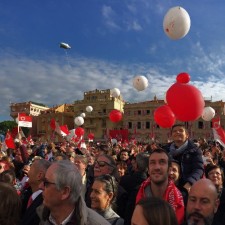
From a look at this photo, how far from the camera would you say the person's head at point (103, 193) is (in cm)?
320

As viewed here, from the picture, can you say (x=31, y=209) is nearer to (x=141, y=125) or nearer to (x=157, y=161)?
(x=157, y=161)

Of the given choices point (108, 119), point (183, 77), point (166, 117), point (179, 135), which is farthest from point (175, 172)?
point (108, 119)

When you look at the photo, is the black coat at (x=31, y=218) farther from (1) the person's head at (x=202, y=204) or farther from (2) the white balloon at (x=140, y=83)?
(2) the white balloon at (x=140, y=83)

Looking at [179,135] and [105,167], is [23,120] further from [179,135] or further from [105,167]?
[179,135]

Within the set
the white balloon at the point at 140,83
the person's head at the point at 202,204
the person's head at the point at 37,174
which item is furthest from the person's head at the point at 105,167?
the white balloon at the point at 140,83

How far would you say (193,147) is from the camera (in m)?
4.29

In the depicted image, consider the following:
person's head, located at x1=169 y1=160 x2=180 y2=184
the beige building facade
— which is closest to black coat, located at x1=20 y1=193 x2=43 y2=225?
person's head, located at x1=169 y1=160 x2=180 y2=184

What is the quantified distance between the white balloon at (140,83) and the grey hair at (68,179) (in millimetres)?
9106

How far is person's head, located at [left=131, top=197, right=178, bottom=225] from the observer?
198 cm

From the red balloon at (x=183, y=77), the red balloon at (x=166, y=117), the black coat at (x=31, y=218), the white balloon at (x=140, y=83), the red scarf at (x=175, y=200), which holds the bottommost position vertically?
the black coat at (x=31, y=218)

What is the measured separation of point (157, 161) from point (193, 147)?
1115mm

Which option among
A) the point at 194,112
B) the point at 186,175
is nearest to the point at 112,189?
the point at 186,175

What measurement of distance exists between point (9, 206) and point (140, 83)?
9304 millimetres

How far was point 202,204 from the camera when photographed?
9.36 feet
